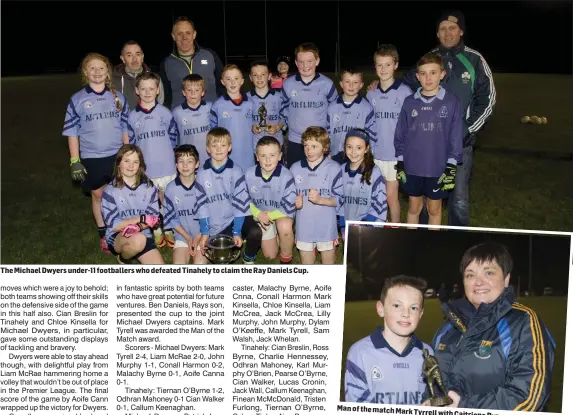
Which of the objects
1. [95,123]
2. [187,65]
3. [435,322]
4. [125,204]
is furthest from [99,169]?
[435,322]

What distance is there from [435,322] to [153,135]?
130 inches

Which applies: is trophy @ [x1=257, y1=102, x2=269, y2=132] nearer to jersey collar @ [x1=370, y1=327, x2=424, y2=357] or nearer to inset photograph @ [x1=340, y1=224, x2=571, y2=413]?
inset photograph @ [x1=340, y1=224, x2=571, y2=413]

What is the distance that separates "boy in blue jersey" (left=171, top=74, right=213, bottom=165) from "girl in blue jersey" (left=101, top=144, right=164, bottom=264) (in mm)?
869

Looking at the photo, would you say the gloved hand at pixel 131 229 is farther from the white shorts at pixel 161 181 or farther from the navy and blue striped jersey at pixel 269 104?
the navy and blue striped jersey at pixel 269 104

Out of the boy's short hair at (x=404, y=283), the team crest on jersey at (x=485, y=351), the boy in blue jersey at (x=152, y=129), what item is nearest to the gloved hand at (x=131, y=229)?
the boy in blue jersey at (x=152, y=129)

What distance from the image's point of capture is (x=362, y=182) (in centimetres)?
497

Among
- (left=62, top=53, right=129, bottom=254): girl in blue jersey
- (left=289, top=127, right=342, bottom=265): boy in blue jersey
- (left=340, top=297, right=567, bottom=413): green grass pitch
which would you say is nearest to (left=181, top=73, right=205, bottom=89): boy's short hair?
(left=62, top=53, right=129, bottom=254): girl in blue jersey

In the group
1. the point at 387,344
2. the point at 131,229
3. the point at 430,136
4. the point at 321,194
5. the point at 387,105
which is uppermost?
the point at 387,105

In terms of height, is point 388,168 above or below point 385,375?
above

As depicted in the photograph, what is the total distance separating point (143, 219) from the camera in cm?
497

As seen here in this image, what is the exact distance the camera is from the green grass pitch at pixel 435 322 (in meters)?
3.12

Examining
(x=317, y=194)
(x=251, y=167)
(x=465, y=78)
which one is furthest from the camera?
(x=465, y=78)

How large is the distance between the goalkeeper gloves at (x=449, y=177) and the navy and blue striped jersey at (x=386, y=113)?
2.33ft

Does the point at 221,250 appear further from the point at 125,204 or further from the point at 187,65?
the point at 187,65
